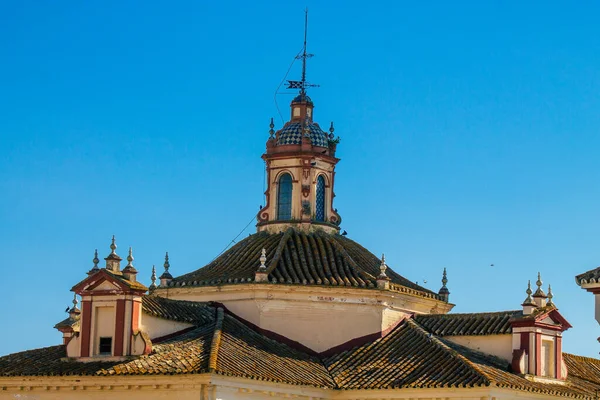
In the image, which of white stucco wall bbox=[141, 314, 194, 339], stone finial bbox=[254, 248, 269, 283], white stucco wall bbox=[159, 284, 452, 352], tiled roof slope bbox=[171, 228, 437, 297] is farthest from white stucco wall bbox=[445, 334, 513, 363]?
white stucco wall bbox=[141, 314, 194, 339]

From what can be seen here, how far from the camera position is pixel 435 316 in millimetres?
51844

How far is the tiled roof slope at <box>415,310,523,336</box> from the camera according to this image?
49938 millimetres

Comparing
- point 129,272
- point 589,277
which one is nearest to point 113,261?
point 129,272

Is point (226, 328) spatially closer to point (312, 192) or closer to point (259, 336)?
point (259, 336)

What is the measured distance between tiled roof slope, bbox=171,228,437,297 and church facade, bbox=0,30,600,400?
0.21ft

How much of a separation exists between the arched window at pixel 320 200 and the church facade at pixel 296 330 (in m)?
0.05

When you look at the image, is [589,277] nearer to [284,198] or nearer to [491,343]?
[491,343]

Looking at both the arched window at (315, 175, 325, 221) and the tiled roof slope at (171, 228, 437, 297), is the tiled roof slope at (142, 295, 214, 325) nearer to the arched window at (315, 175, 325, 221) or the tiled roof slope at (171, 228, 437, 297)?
the tiled roof slope at (171, 228, 437, 297)

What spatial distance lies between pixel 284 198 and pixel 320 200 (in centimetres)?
127

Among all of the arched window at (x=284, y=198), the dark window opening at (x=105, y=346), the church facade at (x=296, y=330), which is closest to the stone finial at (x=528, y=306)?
the church facade at (x=296, y=330)

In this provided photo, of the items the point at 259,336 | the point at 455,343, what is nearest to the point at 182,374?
the point at 259,336

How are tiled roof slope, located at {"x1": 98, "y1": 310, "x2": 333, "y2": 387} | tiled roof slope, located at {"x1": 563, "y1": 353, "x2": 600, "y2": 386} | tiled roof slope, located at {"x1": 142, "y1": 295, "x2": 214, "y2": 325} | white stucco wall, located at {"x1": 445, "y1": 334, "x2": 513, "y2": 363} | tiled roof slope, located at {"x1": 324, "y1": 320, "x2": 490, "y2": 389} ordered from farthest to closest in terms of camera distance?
tiled roof slope, located at {"x1": 563, "y1": 353, "x2": 600, "y2": 386}, white stucco wall, located at {"x1": 445, "y1": 334, "x2": 513, "y2": 363}, tiled roof slope, located at {"x1": 142, "y1": 295, "x2": 214, "y2": 325}, tiled roof slope, located at {"x1": 324, "y1": 320, "x2": 490, "y2": 389}, tiled roof slope, located at {"x1": 98, "y1": 310, "x2": 333, "y2": 387}

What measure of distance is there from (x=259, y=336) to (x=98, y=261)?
5633 mm

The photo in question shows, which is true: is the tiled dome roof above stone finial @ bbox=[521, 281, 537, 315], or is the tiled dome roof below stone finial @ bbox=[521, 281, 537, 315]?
above
